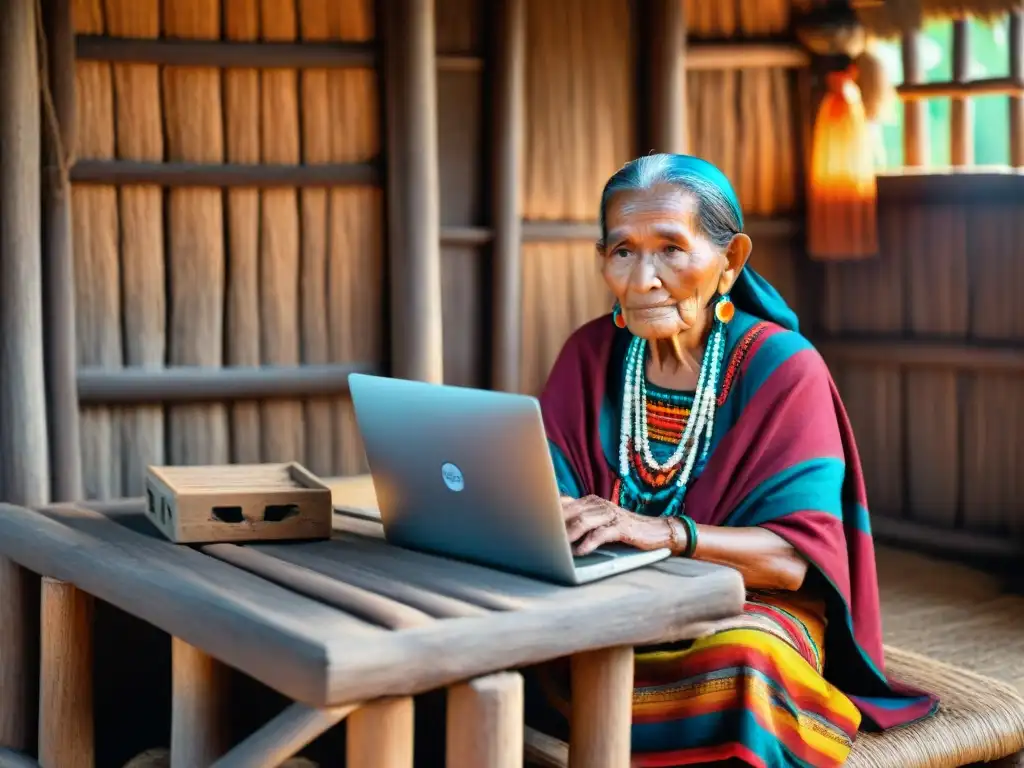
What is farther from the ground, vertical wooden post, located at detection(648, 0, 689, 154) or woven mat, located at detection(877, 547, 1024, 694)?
vertical wooden post, located at detection(648, 0, 689, 154)

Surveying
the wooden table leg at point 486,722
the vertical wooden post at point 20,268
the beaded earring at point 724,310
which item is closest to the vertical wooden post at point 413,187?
the vertical wooden post at point 20,268

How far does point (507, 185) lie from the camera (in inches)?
212

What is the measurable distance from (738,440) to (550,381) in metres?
0.56

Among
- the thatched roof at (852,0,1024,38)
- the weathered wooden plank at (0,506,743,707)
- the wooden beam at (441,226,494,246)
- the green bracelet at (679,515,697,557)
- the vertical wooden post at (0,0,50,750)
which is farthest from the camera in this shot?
the wooden beam at (441,226,494,246)

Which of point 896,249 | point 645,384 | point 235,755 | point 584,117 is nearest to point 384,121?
point 584,117

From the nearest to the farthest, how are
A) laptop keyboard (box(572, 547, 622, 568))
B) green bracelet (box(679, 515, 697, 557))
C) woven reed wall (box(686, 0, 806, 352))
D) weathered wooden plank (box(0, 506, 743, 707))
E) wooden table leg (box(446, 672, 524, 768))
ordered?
weathered wooden plank (box(0, 506, 743, 707)), wooden table leg (box(446, 672, 524, 768)), laptop keyboard (box(572, 547, 622, 568)), green bracelet (box(679, 515, 697, 557)), woven reed wall (box(686, 0, 806, 352))

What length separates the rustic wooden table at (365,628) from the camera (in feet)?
6.74

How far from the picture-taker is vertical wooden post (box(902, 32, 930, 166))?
18.7ft

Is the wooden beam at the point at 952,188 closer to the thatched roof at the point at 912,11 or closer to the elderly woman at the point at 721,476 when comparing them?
the thatched roof at the point at 912,11

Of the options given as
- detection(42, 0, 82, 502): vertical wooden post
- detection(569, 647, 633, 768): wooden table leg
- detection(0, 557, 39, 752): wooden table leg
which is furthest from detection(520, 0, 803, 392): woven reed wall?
detection(569, 647, 633, 768): wooden table leg

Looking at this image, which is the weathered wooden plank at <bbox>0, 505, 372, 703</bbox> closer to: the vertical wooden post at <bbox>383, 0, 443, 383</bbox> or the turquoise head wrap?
the turquoise head wrap

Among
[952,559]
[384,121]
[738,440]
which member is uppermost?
[384,121]

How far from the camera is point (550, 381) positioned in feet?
10.6

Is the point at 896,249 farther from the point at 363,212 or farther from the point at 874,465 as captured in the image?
the point at 363,212
